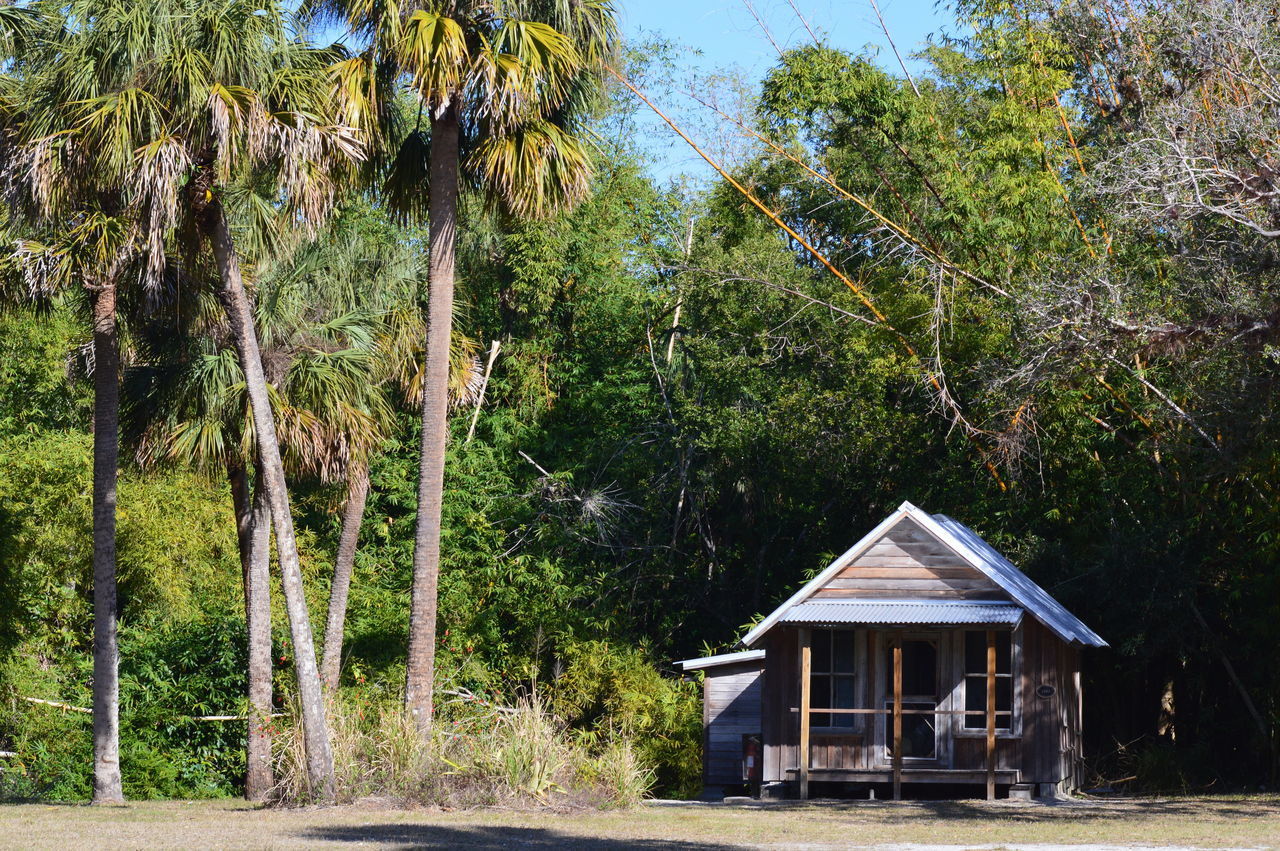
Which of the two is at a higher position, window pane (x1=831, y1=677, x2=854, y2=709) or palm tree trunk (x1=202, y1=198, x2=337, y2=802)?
palm tree trunk (x1=202, y1=198, x2=337, y2=802)

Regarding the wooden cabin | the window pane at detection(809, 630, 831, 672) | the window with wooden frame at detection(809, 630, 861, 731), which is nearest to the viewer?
the wooden cabin

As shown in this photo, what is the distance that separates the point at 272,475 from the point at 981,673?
9607mm

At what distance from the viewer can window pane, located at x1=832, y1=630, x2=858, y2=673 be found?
1948 centimetres

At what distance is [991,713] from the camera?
18.0 metres

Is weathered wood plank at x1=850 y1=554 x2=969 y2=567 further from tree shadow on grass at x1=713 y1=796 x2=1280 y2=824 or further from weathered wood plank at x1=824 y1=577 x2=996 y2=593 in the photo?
tree shadow on grass at x1=713 y1=796 x2=1280 y2=824

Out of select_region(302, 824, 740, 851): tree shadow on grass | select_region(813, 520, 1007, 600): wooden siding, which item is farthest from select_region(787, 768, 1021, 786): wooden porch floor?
select_region(302, 824, 740, 851): tree shadow on grass

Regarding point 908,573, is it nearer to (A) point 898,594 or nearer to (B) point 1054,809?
(A) point 898,594

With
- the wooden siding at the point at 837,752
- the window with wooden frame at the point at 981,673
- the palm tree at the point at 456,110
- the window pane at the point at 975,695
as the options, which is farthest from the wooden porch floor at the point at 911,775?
the palm tree at the point at 456,110

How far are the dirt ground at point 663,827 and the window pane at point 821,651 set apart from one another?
2.90 metres

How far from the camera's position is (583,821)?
13961mm

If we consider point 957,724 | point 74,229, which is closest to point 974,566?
point 957,724

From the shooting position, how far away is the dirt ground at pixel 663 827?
11.9m

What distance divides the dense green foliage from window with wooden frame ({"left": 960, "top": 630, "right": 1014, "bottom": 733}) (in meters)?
2.27

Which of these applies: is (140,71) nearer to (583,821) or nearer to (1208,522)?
(583,821)
